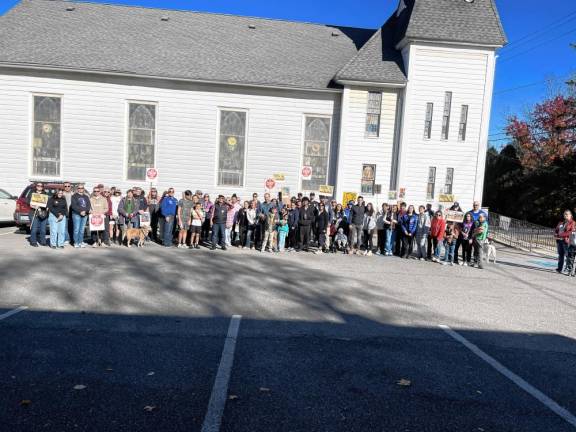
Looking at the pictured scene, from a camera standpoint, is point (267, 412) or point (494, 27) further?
point (494, 27)

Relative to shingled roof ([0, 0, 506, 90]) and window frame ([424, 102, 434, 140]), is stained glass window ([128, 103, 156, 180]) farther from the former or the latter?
window frame ([424, 102, 434, 140])

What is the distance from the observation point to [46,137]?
881 inches

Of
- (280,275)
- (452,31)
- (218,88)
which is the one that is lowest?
(280,275)

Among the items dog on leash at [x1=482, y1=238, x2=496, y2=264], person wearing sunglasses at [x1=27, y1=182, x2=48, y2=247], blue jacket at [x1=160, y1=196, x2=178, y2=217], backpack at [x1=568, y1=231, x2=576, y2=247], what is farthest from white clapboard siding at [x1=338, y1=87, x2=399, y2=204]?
person wearing sunglasses at [x1=27, y1=182, x2=48, y2=247]

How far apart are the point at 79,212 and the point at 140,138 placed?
9.78 meters

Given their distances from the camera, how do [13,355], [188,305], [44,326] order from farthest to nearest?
[188,305] → [44,326] → [13,355]

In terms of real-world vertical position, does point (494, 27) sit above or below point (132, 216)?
above

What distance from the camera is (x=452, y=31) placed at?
865 inches

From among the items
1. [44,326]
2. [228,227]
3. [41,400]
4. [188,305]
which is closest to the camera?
[41,400]

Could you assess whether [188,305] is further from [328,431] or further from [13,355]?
[328,431]

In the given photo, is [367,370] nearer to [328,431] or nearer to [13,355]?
[328,431]

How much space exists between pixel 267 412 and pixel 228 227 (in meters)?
12.0

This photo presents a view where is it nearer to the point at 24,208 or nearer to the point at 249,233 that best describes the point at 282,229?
the point at 249,233

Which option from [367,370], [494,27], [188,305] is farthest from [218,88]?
[367,370]
